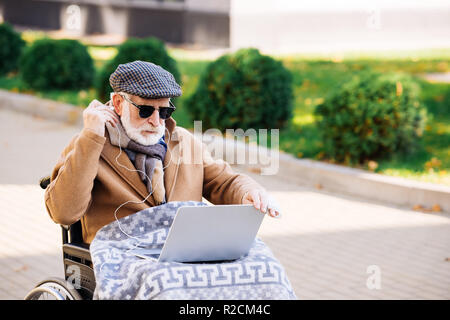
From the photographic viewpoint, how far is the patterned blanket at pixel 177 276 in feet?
9.75

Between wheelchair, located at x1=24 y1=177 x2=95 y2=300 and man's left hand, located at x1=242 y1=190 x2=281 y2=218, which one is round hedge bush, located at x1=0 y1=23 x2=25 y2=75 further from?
man's left hand, located at x1=242 y1=190 x2=281 y2=218

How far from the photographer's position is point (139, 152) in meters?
3.52

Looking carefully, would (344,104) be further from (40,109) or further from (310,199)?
(40,109)

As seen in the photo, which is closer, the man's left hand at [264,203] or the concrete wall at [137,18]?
the man's left hand at [264,203]

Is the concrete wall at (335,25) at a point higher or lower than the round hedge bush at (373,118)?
higher

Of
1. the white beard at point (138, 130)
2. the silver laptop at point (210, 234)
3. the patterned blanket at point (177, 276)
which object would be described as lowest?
the patterned blanket at point (177, 276)

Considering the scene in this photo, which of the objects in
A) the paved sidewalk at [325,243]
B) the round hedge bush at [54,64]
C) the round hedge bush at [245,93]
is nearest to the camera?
the paved sidewalk at [325,243]

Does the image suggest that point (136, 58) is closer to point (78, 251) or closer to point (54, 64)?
point (54, 64)

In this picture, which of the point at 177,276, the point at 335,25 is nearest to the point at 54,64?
the point at 335,25

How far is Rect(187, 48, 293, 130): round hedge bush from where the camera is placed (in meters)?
9.34

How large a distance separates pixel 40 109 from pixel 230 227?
8.86m

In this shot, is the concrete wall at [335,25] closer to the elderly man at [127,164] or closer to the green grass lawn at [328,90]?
the green grass lawn at [328,90]

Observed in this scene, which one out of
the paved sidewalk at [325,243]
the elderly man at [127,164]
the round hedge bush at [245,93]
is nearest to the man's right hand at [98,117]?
the elderly man at [127,164]

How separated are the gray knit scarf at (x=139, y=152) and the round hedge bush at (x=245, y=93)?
19.1 feet
